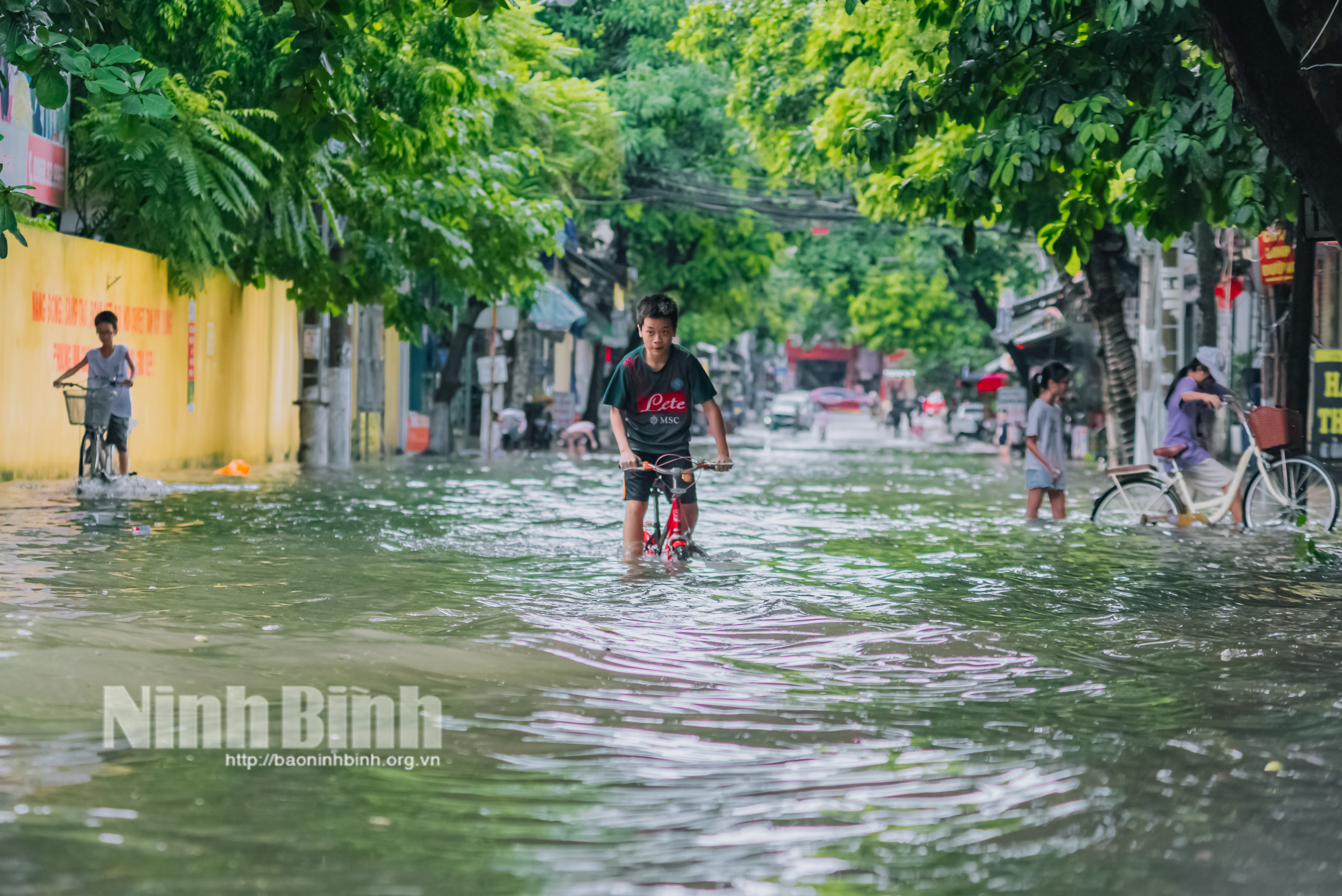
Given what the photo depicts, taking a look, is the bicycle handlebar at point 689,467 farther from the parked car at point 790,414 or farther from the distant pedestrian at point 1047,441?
the parked car at point 790,414

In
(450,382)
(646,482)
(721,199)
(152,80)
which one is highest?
(721,199)

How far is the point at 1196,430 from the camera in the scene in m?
13.7

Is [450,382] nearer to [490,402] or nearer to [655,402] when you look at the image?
[490,402]

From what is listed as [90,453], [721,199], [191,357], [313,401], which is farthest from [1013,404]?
[90,453]

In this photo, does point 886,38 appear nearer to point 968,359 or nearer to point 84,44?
point 84,44

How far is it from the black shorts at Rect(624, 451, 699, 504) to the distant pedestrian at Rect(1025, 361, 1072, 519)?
5212mm

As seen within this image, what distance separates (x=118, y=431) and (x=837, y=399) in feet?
266

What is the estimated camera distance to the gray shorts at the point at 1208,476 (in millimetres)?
13461

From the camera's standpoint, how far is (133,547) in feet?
33.7

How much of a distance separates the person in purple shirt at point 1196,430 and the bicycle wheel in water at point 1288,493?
137mm

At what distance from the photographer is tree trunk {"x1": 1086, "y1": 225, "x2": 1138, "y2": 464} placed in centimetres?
2062

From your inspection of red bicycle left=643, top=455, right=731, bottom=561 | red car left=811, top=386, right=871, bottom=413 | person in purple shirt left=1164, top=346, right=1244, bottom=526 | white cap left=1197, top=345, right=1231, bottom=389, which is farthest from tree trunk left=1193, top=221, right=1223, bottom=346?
red car left=811, top=386, right=871, bottom=413

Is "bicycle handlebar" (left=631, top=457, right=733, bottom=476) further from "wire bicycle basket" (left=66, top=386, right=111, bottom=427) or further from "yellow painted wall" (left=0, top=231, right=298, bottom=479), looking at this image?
"yellow painted wall" (left=0, top=231, right=298, bottom=479)

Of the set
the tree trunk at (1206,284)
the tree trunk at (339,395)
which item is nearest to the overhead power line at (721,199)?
the tree trunk at (339,395)
